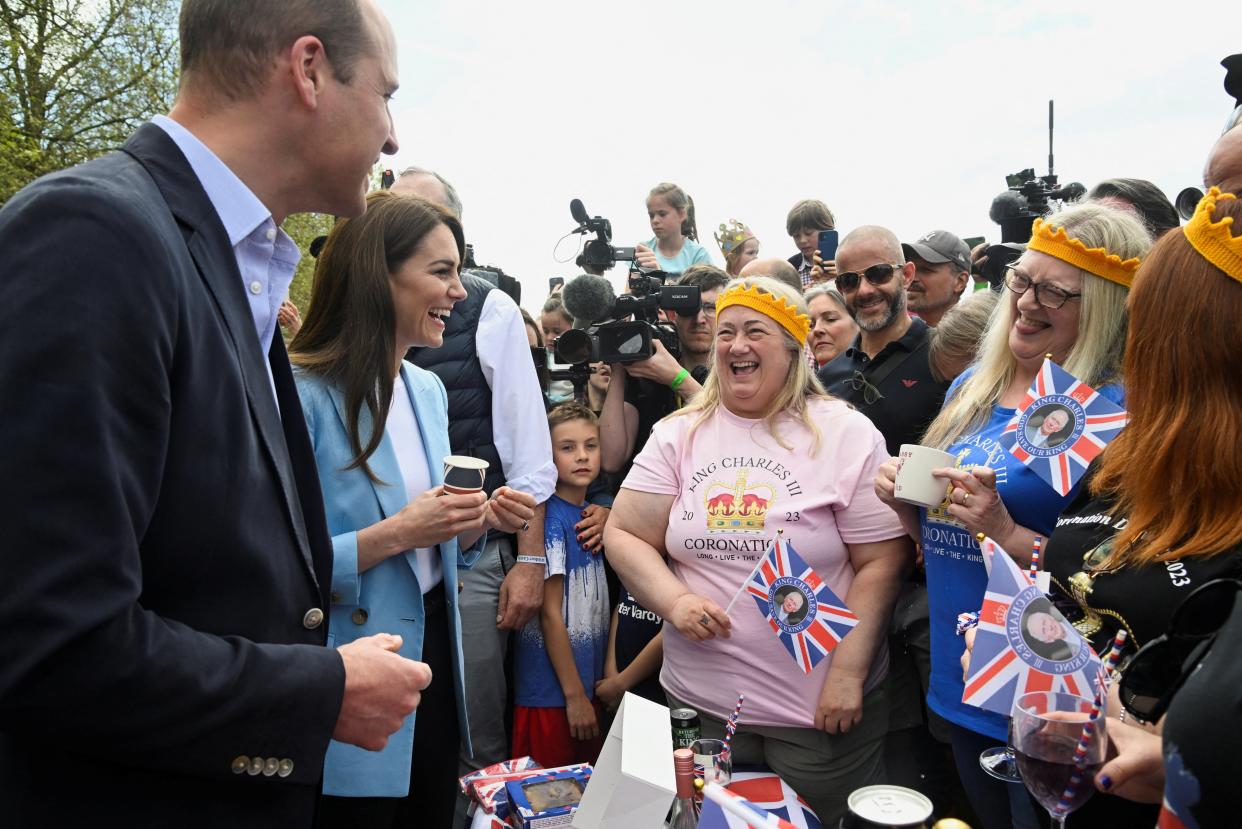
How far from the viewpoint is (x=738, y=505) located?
9.79 ft

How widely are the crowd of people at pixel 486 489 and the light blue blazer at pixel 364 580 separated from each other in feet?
0.03

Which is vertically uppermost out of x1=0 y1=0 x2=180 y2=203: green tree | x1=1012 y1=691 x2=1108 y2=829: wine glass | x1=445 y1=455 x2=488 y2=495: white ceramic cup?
x1=0 y1=0 x2=180 y2=203: green tree

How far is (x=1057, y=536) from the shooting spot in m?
2.04

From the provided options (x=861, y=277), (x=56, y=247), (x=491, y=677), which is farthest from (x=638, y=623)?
(x=56, y=247)

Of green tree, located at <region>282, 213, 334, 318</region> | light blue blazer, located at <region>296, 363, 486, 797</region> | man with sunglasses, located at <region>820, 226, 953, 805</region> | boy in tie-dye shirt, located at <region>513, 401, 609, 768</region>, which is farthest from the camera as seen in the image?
green tree, located at <region>282, 213, 334, 318</region>

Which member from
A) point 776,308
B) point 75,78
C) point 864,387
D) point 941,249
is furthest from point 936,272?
point 75,78

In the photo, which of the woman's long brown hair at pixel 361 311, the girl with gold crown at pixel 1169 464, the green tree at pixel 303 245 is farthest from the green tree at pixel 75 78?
the girl with gold crown at pixel 1169 464

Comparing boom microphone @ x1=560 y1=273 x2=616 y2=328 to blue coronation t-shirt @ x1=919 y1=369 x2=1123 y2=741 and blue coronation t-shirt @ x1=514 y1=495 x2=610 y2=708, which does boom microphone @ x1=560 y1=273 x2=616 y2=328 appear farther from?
blue coronation t-shirt @ x1=919 y1=369 x2=1123 y2=741

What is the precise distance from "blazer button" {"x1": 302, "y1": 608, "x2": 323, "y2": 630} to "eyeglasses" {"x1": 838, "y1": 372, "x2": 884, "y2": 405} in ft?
A: 8.88

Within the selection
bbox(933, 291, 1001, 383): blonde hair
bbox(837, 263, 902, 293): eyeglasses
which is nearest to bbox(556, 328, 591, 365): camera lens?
bbox(837, 263, 902, 293): eyeglasses

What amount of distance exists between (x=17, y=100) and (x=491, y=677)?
12855mm

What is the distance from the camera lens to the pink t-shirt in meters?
2.86

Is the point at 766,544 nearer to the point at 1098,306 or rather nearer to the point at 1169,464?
the point at 1098,306

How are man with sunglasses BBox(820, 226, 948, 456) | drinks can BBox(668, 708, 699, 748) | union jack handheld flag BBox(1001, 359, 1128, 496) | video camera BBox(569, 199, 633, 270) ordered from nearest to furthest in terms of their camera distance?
drinks can BBox(668, 708, 699, 748) → union jack handheld flag BBox(1001, 359, 1128, 496) → man with sunglasses BBox(820, 226, 948, 456) → video camera BBox(569, 199, 633, 270)
